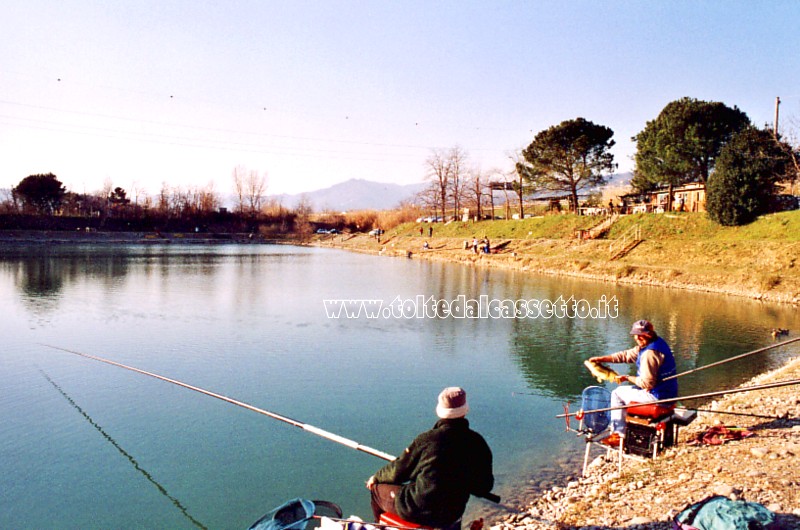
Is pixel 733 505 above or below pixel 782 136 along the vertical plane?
below

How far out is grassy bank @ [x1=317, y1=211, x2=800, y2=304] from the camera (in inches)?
981

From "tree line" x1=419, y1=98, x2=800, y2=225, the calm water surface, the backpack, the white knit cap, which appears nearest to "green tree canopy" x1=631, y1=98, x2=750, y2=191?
"tree line" x1=419, y1=98, x2=800, y2=225

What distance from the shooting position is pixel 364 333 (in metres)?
16.6

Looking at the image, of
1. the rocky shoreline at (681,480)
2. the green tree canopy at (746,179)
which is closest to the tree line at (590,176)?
the green tree canopy at (746,179)

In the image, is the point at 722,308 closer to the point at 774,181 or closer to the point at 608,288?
the point at 608,288

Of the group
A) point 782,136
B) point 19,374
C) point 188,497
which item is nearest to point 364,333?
point 19,374

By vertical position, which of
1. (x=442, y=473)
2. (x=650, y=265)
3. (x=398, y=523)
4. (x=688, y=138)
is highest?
(x=688, y=138)

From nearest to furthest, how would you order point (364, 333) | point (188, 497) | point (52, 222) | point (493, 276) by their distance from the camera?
1. point (188, 497)
2. point (364, 333)
3. point (493, 276)
4. point (52, 222)

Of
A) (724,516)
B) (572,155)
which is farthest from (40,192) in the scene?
(724,516)

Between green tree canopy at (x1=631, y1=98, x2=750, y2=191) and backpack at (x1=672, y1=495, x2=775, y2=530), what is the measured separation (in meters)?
37.2

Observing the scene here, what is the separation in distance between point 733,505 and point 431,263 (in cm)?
4002

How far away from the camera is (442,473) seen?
153 inches

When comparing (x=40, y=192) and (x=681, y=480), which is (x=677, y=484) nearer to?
(x=681, y=480)

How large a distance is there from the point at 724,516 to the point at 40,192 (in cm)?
7892
